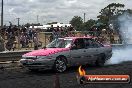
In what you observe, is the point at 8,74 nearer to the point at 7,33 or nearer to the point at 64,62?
the point at 64,62

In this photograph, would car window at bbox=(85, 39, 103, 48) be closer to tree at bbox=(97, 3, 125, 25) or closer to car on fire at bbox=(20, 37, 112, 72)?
car on fire at bbox=(20, 37, 112, 72)

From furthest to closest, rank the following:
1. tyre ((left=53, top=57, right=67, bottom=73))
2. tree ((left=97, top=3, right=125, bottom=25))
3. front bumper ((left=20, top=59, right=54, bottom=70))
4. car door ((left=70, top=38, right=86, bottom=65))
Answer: tree ((left=97, top=3, right=125, bottom=25)) → car door ((left=70, top=38, right=86, bottom=65)) → tyre ((left=53, top=57, right=67, bottom=73)) → front bumper ((left=20, top=59, right=54, bottom=70))

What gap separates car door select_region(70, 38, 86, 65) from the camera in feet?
45.7

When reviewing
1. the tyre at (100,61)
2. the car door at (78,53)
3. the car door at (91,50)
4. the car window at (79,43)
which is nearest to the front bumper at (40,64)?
the car door at (78,53)

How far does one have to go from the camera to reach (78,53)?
46.4ft

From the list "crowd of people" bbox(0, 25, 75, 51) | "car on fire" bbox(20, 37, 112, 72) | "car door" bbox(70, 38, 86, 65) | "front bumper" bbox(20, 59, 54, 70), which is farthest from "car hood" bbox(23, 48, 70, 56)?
"crowd of people" bbox(0, 25, 75, 51)

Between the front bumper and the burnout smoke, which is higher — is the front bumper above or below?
below

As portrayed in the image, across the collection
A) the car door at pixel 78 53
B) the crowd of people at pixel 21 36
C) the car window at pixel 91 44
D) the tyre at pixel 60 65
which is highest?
the crowd of people at pixel 21 36

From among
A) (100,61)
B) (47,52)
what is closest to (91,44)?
(100,61)

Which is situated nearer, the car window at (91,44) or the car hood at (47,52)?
the car hood at (47,52)

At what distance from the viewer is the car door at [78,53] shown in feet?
45.7

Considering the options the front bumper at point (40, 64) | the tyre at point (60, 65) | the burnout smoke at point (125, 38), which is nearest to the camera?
the front bumper at point (40, 64)

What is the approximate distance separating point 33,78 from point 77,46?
341cm

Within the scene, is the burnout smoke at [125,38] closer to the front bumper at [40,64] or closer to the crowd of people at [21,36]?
the crowd of people at [21,36]
